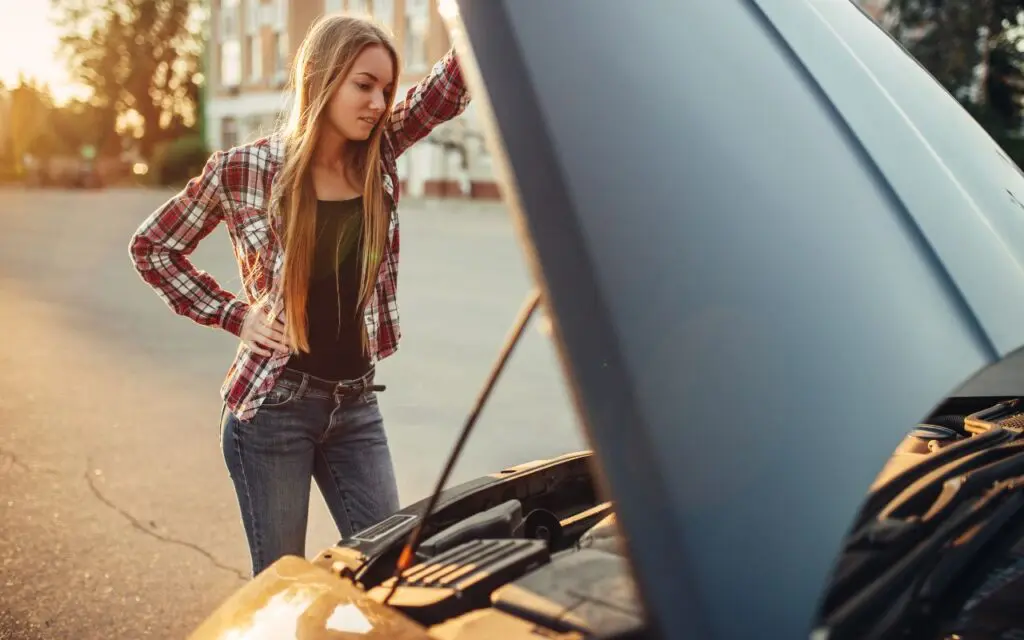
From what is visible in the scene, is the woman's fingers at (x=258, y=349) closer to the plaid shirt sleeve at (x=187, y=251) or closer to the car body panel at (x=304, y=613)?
the plaid shirt sleeve at (x=187, y=251)

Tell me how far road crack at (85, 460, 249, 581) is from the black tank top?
1902 mm

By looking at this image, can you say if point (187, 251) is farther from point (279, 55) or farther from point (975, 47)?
point (279, 55)

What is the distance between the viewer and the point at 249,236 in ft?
7.80

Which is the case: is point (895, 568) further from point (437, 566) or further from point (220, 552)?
point (220, 552)

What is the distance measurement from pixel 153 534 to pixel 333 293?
255 centimetres

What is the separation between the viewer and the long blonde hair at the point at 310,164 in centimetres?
228

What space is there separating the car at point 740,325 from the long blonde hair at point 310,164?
3.45ft

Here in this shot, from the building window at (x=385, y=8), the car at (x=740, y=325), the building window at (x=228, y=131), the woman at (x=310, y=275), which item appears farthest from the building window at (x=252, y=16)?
the car at (x=740, y=325)

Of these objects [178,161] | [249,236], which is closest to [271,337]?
[249,236]

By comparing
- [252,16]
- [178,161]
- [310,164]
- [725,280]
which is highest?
[252,16]

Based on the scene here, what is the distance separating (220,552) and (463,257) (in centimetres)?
1103

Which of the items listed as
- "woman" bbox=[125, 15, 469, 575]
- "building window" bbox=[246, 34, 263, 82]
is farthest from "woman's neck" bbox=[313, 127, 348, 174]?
"building window" bbox=[246, 34, 263, 82]

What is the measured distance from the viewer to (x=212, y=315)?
252 cm

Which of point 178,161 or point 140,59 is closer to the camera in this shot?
point 178,161
